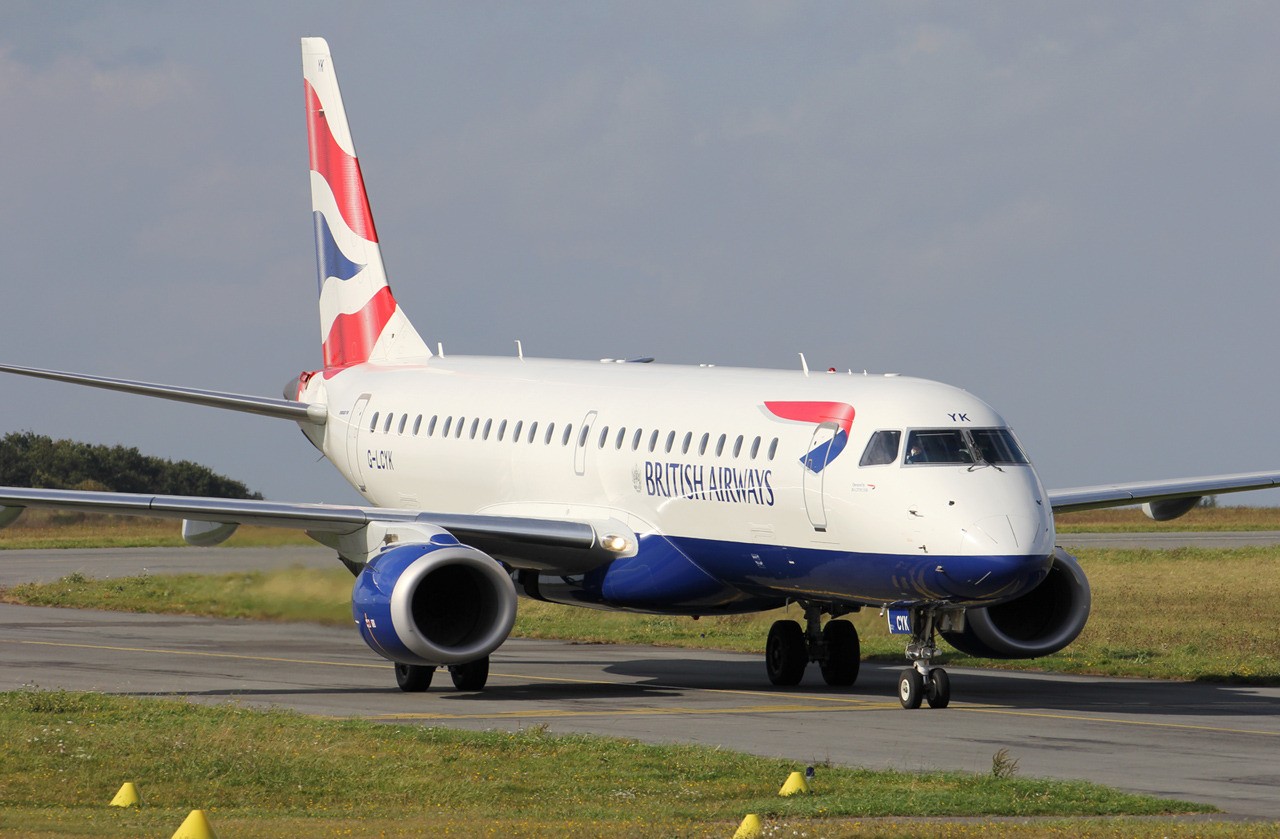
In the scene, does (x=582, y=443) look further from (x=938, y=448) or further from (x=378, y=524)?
(x=938, y=448)

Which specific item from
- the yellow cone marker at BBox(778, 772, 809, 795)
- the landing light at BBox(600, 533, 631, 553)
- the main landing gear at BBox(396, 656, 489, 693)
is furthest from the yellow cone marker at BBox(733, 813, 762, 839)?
the landing light at BBox(600, 533, 631, 553)

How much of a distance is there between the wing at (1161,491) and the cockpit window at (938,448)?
5362mm

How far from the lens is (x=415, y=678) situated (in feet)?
81.4

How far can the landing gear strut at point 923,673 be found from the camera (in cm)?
2183

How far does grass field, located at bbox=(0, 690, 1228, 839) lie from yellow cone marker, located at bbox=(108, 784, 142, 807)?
14cm

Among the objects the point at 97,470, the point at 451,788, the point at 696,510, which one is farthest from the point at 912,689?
the point at 97,470

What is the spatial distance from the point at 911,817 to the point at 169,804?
562cm

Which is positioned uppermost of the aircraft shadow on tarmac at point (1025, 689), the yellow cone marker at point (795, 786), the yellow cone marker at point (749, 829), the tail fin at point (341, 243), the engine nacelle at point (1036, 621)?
the tail fin at point (341, 243)

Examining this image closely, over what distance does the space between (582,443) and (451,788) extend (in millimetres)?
10991

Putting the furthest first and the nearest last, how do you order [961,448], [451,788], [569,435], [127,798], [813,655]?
1. [569,435]
2. [813,655]
3. [961,448]
4. [451,788]
5. [127,798]

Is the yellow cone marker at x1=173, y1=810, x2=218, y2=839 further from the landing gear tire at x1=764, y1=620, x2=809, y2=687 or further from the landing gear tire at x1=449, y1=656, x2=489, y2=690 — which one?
the landing gear tire at x1=764, y1=620, x2=809, y2=687

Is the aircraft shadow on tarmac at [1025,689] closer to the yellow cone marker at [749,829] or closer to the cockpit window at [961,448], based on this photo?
the cockpit window at [961,448]

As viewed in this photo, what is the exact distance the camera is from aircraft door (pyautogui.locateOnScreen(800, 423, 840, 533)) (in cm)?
2220

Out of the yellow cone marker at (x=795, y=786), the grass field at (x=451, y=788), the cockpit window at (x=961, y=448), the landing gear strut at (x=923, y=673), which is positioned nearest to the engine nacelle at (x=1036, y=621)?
the landing gear strut at (x=923, y=673)
